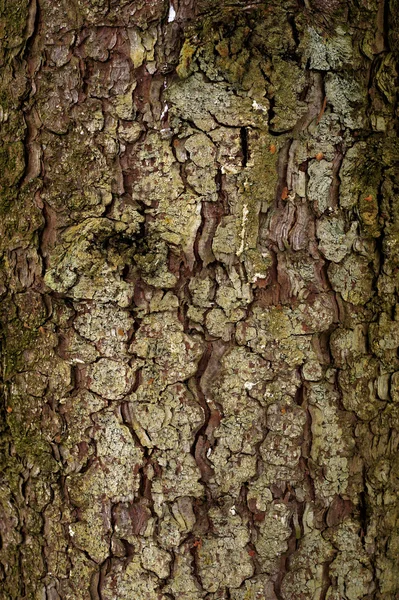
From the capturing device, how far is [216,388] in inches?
62.0

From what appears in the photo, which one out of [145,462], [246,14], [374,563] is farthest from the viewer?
[374,563]

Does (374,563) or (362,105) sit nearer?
(362,105)

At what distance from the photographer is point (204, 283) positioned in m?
1.56

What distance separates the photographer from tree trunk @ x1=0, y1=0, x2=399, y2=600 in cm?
152

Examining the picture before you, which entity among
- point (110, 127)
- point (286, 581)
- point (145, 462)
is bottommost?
point (286, 581)

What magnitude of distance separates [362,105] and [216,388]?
27.5 inches

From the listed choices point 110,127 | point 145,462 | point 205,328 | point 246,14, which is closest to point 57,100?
point 110,127

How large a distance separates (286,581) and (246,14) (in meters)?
1.24

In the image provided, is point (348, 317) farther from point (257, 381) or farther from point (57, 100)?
point (57, 100)

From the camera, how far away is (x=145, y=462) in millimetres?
1604

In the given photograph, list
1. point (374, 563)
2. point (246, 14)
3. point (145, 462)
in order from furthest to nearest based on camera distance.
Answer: point (374, 563)
point (145, 462)
point (246, 14)

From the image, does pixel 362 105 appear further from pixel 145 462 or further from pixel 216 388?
pixel 145 462

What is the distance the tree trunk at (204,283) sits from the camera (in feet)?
4.99

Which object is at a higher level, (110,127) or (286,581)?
(110,127)
